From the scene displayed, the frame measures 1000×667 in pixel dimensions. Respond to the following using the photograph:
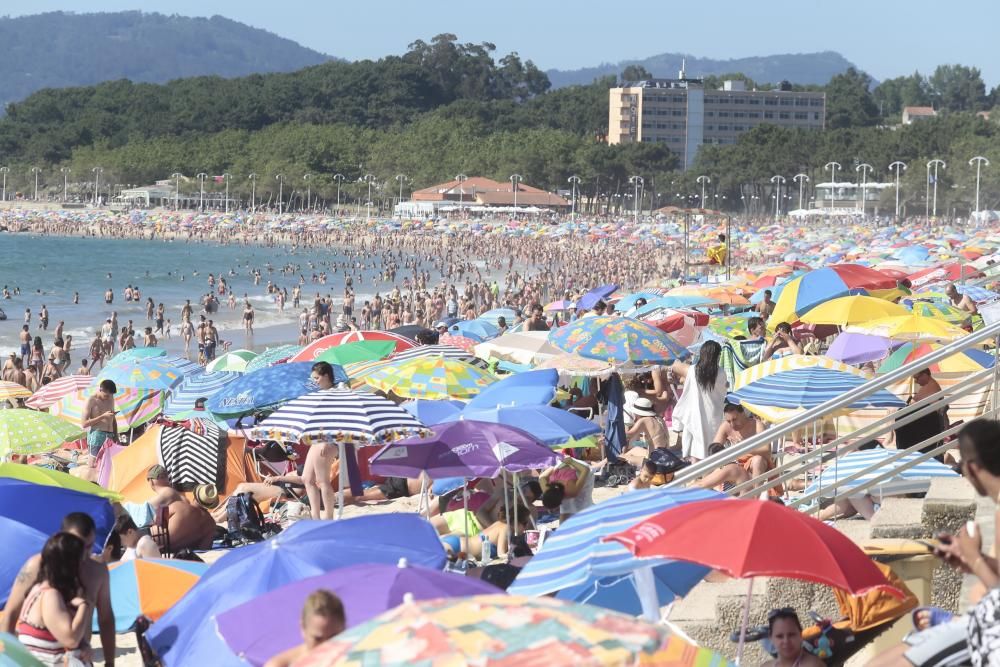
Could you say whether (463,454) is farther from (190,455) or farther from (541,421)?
(190,455)

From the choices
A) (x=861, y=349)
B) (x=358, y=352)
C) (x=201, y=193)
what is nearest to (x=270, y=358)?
(x=358, y=352)

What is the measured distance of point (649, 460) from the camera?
26.9 feet

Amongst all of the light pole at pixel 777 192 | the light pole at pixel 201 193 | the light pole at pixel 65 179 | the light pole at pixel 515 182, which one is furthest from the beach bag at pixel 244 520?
the light pole at pixel 65 179

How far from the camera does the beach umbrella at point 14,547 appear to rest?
5809 mm

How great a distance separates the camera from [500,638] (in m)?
2.58

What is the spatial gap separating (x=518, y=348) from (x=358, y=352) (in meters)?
1.48

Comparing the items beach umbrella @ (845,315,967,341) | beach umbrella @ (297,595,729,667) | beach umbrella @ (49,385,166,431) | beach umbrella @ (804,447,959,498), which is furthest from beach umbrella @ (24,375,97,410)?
beach umbrella @ (297,595,729,667)

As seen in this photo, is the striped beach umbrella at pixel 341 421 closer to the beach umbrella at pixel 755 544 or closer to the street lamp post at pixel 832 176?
the beach umbrella at pixel 755 544

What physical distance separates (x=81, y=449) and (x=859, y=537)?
9.70 meters

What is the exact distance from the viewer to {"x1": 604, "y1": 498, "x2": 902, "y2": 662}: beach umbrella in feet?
13.3

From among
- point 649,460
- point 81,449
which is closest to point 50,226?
point 81,449

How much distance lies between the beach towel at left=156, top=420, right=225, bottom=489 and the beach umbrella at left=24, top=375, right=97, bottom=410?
11.8ft

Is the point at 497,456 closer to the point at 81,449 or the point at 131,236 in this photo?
the point at 81,449

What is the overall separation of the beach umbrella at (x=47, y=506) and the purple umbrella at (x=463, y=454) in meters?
1.49
